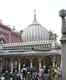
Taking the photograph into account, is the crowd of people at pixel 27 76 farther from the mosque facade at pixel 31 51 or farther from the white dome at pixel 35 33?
the white dome at pixel 35 33

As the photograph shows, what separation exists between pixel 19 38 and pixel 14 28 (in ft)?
4.26

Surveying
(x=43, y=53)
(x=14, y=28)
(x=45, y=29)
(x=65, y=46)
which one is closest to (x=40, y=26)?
(x=45, y=29)

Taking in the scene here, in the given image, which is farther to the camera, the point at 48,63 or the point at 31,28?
the point at 31,28

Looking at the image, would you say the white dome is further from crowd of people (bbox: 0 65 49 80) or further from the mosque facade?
crowd of people (bbox: 0 65 49 80)

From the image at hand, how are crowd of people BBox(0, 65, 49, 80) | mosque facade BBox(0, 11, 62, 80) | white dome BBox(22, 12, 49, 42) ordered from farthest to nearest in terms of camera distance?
1. white dome BBox(22, 12, 49, 42)
2. mosque facade BBox(0, 11, 62, 80)
3. crowd of people BBox(0, 65, 49, 80)

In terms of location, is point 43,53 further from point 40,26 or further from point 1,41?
point 40,26

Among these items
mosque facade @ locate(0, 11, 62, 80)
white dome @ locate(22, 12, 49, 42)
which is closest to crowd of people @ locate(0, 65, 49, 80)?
mosque facade @ locate(0, 11, 62, 80)

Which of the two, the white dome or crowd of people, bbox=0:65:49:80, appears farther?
the white dome

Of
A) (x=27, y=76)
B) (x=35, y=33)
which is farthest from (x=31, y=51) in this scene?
(x=35, y=33)

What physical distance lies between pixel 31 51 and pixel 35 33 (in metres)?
10.6

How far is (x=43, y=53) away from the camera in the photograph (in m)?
21.1

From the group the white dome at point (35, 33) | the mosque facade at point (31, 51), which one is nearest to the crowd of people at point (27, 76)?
the mosque facade at point (31, 51)

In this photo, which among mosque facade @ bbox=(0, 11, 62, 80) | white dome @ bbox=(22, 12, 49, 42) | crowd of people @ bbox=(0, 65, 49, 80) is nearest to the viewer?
crowd of people @ bbox=(0, 65, 49, 80)

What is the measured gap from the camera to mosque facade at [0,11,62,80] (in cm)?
2097
